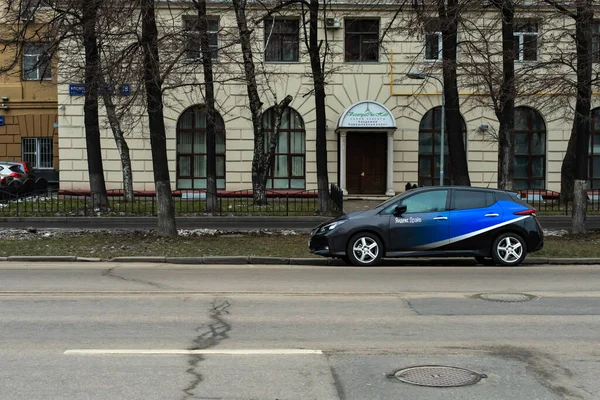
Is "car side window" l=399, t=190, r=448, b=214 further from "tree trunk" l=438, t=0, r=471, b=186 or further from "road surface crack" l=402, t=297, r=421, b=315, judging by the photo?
"tree trunk" l=438, t=0, r=471, b=186

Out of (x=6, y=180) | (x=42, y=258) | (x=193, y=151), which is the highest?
(x=193, y=151)

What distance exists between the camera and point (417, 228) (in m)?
12.5

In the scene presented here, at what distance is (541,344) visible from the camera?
20.8ft

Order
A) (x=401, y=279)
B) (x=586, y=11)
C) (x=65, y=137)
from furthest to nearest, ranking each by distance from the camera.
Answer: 1. (x=65, y=137)
2. (x=586, y=11)
3. (x=401, y=279)

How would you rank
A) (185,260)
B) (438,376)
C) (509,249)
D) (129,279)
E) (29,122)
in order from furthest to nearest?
(29,122) → (185,260) → (509,249) → (129,279) → (438,376)

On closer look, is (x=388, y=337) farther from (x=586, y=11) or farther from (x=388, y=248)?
(x=586, y=11)

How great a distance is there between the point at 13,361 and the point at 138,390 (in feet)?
5.13

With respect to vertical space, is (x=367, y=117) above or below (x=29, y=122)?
below

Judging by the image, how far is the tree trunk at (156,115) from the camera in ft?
48.1

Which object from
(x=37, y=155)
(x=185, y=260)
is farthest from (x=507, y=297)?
(x=37, y=155)

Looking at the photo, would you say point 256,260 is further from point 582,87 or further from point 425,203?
point 582,87

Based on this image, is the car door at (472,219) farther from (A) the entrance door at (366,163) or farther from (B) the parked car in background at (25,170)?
(B) the parked car in background at (25,170)

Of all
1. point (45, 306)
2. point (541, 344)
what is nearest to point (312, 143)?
point (45, 306)

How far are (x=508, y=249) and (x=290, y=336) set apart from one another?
24.8 ft
